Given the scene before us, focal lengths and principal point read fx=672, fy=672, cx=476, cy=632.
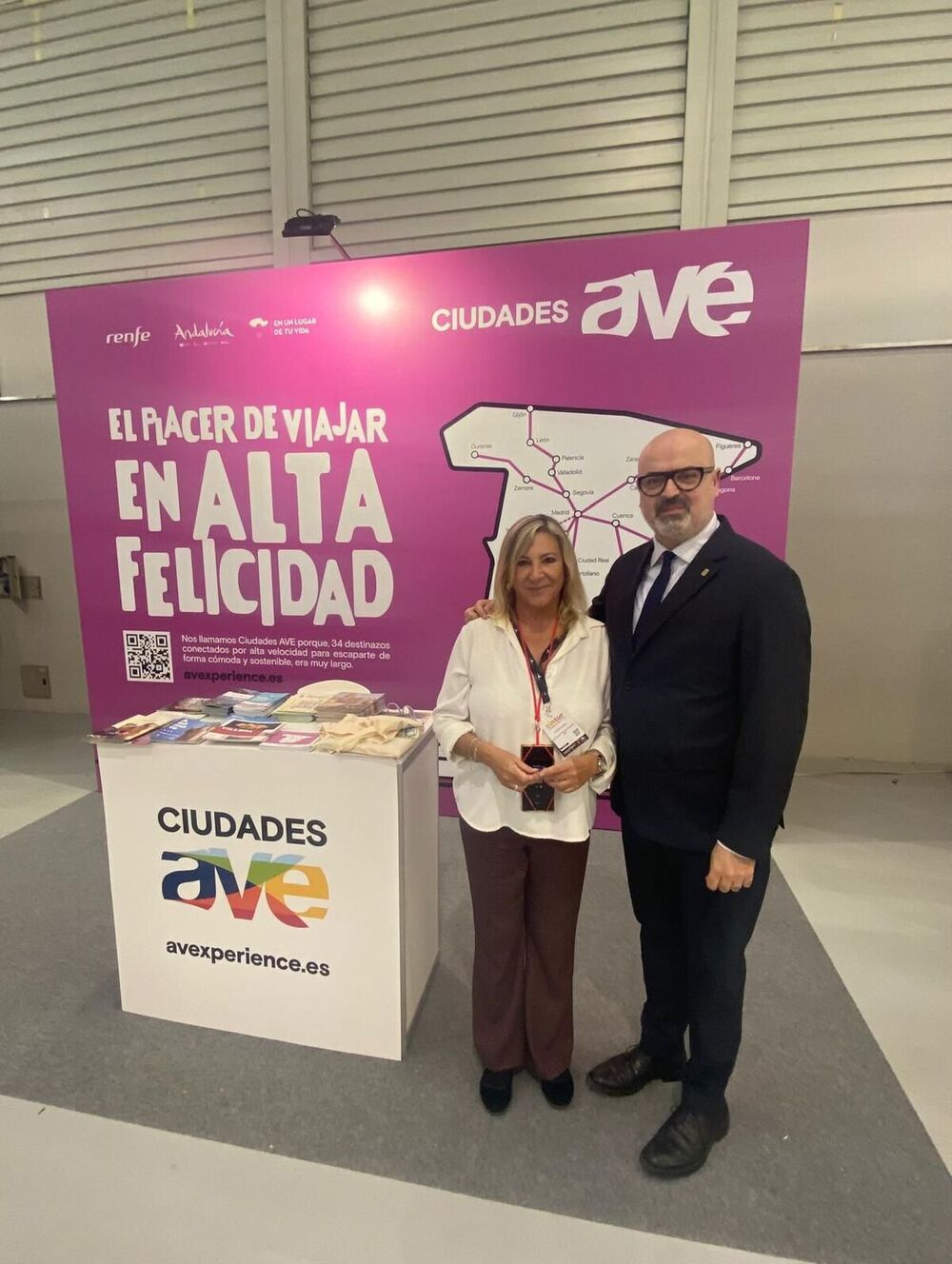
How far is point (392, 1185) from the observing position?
147cm

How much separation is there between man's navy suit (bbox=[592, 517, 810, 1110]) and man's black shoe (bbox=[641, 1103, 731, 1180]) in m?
0.04

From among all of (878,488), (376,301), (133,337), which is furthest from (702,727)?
(133,337)

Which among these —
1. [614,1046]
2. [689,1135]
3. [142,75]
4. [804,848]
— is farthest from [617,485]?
[142,75]

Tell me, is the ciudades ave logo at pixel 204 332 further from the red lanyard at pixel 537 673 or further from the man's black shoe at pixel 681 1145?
the man's black shoe at pixel 681 1145

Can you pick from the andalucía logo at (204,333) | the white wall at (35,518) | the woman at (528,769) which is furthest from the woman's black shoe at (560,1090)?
the white wall at (35,518)

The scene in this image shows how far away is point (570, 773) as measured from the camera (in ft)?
4.75

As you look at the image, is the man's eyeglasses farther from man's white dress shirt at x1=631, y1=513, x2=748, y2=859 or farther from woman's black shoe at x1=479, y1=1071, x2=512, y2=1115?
woman's black shoe at x1=479, y1=1071, x2=512, y2=1115

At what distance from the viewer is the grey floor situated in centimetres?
142

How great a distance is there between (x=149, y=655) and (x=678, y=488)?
3.08 m

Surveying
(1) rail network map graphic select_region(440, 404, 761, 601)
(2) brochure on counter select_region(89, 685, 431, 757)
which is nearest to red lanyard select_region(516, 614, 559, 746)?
(2) brochure on counter select_region(89, 685, 431, 757)

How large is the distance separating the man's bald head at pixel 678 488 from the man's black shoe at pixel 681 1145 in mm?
1295

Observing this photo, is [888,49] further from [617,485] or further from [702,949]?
[702,949]

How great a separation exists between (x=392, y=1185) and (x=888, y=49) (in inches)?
202

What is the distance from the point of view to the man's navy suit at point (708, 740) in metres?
1.28
